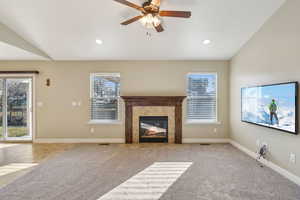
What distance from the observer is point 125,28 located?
4.00 m

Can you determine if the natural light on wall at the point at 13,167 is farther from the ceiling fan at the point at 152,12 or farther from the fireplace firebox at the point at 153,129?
the ceiling fan at the point at 152,12

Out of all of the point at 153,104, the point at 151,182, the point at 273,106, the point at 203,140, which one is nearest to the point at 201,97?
the point at 203,140

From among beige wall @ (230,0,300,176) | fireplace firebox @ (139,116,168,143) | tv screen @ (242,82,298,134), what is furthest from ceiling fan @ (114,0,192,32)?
fireplace firebox @ (139,116,168,143)

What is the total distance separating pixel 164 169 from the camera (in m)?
3.49

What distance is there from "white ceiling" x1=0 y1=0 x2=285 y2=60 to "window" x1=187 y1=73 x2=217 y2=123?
0.65 metres

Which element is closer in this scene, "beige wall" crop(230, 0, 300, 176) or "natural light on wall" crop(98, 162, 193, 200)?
"natural light on wall" crop(98, 162, 193, 200)

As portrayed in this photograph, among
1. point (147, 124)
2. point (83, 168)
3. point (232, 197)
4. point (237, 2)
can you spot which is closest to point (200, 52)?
point (237, 2)

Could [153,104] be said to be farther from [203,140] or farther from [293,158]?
[293,158]

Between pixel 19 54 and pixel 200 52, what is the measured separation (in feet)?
15.4

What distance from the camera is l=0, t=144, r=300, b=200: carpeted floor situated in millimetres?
2580

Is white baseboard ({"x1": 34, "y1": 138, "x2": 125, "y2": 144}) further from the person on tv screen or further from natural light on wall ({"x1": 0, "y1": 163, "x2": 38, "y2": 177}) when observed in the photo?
the person on tv screen

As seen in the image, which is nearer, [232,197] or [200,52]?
[232,197]

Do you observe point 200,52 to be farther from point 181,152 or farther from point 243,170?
point 243,170

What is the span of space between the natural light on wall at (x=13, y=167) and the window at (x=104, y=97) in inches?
83.8
